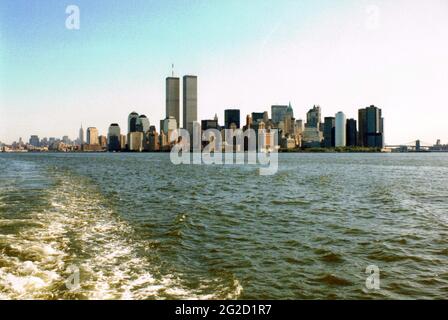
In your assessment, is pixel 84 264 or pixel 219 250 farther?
pixel 219 250

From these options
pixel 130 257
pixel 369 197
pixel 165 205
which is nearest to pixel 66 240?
pixel 130 257

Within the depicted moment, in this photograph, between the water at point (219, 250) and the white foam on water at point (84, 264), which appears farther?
the water at point (219, 250)

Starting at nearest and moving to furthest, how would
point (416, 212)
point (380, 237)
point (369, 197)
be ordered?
point (380, 237) < point (416, 212) < point (369, 197)

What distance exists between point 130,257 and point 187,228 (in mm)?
5097

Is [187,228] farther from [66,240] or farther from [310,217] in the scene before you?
[310,217]

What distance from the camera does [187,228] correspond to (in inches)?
719

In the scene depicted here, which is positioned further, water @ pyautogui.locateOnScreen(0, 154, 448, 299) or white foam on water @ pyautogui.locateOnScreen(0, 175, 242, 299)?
water @ pyautogui.locateOnScreen(0, 154, 448, 299)
